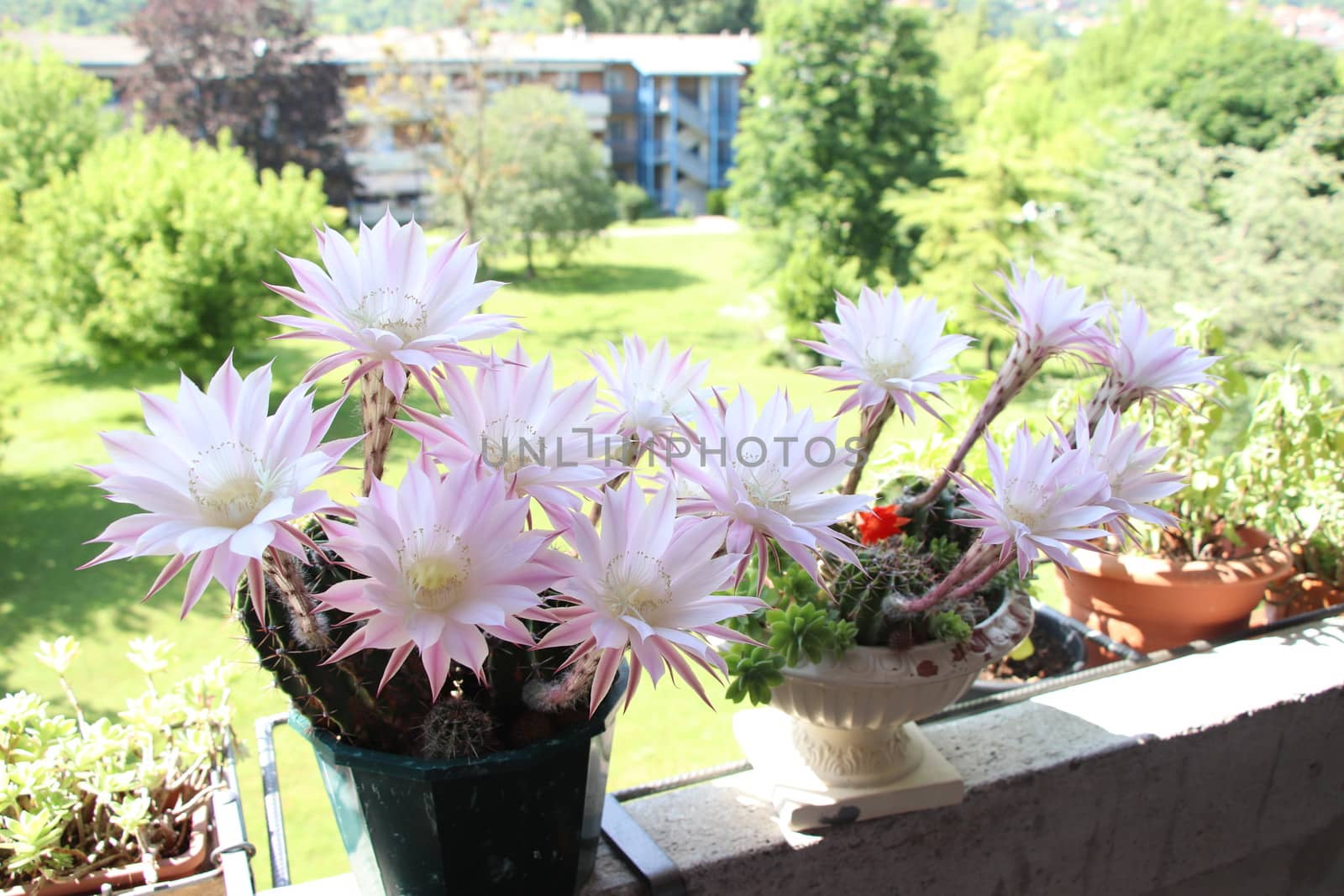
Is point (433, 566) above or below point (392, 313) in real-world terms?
below

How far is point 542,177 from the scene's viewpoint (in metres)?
13.1

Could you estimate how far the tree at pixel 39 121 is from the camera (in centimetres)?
906

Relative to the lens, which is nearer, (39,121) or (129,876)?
(129,876)

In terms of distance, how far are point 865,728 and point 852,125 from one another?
33.1 ft

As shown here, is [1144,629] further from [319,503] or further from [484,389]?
[319,503]

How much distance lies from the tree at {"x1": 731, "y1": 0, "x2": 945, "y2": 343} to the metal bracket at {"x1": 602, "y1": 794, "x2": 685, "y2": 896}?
9.57 m

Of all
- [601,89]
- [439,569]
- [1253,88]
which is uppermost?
[601,89]

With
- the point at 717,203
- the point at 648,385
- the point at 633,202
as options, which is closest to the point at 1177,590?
the point at 648,385

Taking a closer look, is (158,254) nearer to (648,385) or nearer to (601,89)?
(648,385)

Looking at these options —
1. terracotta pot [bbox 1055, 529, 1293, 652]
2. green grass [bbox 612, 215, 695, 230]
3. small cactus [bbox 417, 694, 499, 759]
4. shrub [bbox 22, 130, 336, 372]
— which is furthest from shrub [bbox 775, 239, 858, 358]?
green grass [bbox 612, 215, 695, 230]

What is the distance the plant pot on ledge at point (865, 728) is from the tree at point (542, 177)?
38.4 feet

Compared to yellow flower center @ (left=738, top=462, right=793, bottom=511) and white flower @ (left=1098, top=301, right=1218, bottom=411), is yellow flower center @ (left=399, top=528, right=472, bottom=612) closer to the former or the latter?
yellow flower center @ (left=738, top=462, right=793, bottom=511)

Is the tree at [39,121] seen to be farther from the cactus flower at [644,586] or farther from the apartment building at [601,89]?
the cactus flower at [644,586]

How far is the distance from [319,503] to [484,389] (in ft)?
0.47
